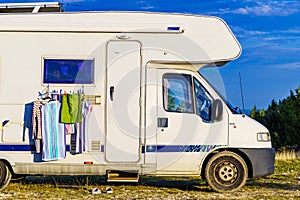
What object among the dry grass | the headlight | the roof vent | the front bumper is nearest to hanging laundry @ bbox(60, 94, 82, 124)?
the roof vent

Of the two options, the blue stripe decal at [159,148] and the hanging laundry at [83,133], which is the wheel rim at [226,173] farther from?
the hanging laundry at [83,133]

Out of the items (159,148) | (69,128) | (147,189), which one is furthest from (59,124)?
(147,189)

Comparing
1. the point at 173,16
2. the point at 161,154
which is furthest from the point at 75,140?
the point at 173,16

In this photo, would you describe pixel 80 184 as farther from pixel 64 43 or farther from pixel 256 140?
pixel 256 140

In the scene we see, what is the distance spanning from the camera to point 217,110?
372 inches

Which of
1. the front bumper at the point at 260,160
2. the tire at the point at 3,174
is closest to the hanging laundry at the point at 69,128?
the tire at the point at 3,174

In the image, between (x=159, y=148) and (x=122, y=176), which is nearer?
(x=159, y=148)

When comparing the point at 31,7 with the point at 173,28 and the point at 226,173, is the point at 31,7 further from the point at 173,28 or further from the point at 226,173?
the point at 226,173

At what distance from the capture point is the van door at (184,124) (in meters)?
9.46

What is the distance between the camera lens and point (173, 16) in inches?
378

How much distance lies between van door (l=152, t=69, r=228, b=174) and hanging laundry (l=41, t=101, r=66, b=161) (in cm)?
170

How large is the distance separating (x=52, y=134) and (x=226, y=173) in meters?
3.19

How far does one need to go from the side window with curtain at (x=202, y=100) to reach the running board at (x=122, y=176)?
1.61 meters

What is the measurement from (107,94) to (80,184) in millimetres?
2126
